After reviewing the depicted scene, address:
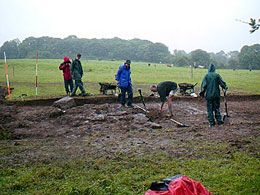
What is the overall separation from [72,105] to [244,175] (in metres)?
9.52

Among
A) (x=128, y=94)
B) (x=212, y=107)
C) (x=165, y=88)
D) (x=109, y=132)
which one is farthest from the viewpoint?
(x=128, y=94)

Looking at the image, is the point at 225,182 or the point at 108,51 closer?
the point at 225,182

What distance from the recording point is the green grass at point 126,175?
5620mm

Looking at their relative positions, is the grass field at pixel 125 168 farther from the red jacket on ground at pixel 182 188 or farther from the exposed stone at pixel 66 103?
the exposed stone at pixel 66 103

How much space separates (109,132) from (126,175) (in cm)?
409

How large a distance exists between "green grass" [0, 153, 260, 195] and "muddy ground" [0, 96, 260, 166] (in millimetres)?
533

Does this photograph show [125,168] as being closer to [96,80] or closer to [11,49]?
[96,80]

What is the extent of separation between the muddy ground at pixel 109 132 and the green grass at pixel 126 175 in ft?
1.75

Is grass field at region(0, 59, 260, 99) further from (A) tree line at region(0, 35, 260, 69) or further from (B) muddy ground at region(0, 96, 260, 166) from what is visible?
(A) tree line at region(0, 35, 260, 69)

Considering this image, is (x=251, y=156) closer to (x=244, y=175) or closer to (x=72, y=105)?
(x=244, y=175)

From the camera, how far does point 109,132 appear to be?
1030 centimetres

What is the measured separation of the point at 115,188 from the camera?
5617mm

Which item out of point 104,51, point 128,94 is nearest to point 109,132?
point 128,94

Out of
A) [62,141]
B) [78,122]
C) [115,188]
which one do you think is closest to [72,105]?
[78,122]
